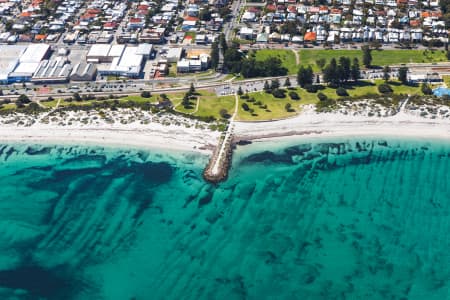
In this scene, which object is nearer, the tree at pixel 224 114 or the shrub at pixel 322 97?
the tree at pixel 224 114

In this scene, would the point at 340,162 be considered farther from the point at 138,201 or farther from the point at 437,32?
the point at 437,32

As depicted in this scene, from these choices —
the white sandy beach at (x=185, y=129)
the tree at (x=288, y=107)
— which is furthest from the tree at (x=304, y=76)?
the white sandy beach at (x=185, y=129)

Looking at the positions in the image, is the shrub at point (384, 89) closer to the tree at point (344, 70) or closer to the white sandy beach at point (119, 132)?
the tree at point (344, 70)

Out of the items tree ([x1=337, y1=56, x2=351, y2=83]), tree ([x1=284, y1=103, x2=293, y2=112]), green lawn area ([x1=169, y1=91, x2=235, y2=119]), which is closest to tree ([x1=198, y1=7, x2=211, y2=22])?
green lawn area ([x1=169, y1=91, x2=235, y2=119])

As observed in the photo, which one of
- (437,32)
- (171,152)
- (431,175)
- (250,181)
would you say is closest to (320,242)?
(250,181)

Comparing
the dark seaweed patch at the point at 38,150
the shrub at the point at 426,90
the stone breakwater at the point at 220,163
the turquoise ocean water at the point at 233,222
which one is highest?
the shrub at the point at 426,90

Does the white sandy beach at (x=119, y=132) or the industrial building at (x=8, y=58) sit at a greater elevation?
the industrial building at (x=8, y=58)
